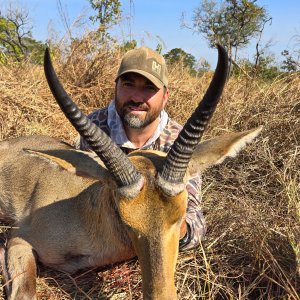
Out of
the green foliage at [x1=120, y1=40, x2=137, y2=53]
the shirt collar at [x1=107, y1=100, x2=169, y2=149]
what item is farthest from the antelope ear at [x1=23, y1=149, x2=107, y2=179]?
the green foliage at [x1=120, y1=40, x2=137, y2=53]

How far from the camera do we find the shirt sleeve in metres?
5.13

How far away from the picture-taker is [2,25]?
22172 mm

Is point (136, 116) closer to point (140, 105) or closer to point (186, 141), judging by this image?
point (140, 105)

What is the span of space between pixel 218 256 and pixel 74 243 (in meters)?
1.62

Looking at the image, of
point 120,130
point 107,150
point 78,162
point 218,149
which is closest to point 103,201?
point 78,162

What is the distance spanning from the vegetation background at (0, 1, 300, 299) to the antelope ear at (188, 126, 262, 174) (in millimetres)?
1156

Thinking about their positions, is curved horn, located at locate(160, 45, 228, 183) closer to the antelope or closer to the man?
the antelope

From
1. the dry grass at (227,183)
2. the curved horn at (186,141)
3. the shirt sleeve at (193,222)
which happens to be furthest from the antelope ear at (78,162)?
the dry grass at (227,183)

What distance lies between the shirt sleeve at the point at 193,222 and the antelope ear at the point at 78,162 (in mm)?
1193

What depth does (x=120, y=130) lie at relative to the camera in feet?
21.2

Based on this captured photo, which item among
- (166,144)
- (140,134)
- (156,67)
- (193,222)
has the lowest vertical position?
A: (193,222)

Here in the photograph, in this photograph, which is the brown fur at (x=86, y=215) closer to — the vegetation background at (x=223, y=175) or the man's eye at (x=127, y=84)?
the vegetation background at (x=223, y=175)

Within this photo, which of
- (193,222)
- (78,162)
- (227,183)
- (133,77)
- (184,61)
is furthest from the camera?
(184,61)

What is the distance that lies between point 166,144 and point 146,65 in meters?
1.15
